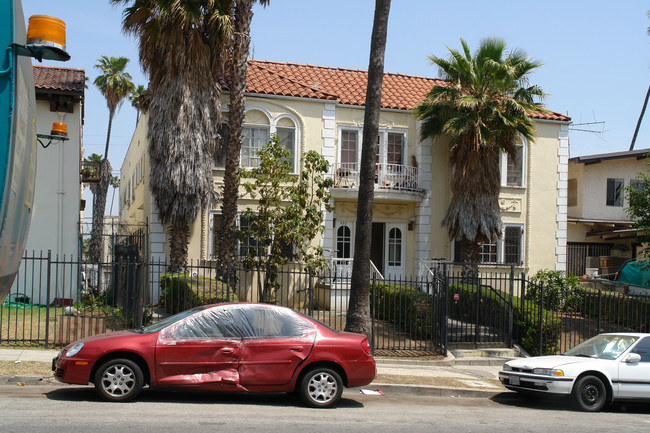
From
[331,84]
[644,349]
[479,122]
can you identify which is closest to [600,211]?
[479,122]

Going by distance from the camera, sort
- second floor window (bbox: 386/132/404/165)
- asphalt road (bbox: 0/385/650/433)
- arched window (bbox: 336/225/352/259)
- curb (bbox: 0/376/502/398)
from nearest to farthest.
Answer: asphalt road (bbox: 0/385/650/433), curb (bbox: 0/376/502/398), arched window (bbox: 336/225/352/259), second floor window (bbox: 386/132/404/165)

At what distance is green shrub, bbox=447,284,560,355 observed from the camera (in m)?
16.3

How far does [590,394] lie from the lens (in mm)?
10938

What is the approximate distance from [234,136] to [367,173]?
5.98 metres

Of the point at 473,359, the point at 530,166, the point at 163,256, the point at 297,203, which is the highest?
the point at 530,166

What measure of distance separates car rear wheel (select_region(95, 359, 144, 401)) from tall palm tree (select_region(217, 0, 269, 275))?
29.3 feet

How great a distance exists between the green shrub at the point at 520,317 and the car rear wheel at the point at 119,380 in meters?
9.07

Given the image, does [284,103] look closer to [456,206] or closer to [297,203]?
[297,203]

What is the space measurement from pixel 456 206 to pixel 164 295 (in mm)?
9445

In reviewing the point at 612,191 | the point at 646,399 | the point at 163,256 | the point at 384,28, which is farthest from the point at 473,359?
the point at 612,191

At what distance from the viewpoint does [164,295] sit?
18250mm

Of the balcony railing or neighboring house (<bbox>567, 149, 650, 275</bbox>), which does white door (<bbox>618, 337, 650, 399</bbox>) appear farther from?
neighboring house (<bbox>567, 149, 650, 275</bbox>)

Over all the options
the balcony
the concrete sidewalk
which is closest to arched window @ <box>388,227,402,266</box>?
the balcony

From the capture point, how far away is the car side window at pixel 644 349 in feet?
37.1
